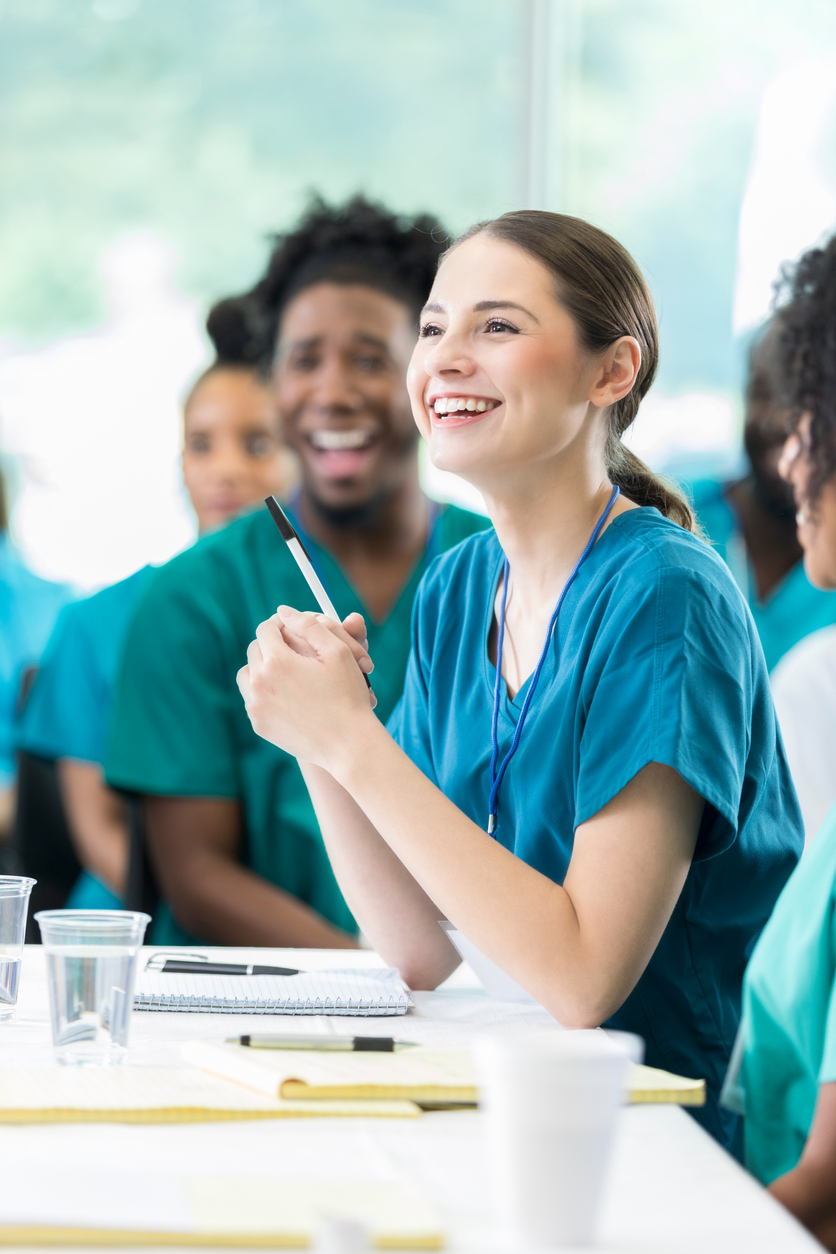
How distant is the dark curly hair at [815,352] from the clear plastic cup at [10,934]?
3.06ft

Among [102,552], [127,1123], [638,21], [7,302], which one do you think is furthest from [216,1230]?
[638,21]

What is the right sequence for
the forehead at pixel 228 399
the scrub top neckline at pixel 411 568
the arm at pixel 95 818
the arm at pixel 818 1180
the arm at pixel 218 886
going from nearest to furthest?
the arm at pixel 818 1180, the arm at pixel 218 886, the scrub top neckline at pixel 411 568, the arm at pixel 95 818, the forehead at pixel 228 399

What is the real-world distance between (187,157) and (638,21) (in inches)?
37.4

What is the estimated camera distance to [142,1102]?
634 millimetres

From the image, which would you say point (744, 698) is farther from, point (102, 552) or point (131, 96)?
point (131, 96)

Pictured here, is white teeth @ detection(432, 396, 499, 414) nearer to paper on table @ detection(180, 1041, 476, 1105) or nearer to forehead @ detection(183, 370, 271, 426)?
paper on table @ detection(180, 1041, 476, 1105)

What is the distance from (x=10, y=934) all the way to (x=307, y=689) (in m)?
0.24

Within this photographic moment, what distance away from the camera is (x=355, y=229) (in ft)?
6.75

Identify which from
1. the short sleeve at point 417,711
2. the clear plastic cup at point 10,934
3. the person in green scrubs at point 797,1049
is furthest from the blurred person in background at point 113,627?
the person in green scrubs at point 797,1049

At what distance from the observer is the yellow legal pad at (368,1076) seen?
654 millimetres

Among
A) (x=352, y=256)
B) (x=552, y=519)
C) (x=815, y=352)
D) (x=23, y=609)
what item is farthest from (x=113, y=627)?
(x=552, y=519)

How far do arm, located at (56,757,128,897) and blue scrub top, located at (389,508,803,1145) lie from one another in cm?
127

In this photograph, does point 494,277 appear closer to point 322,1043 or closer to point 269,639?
point 269,639

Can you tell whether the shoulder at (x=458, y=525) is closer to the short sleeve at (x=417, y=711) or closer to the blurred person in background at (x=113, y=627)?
the blurred person in background at (x=113, y=627)
